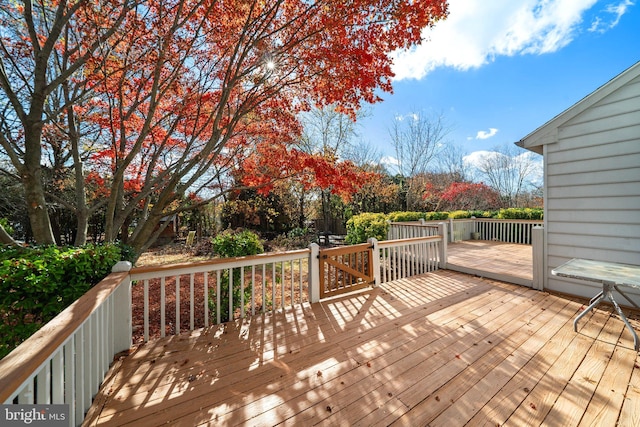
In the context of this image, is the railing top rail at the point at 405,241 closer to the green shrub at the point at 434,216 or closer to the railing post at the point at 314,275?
the railing post at the point at 314,275

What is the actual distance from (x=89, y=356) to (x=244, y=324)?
4.97 ft

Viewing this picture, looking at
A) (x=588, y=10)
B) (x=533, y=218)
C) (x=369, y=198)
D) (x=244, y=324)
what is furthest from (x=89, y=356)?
(x=369, y=198)

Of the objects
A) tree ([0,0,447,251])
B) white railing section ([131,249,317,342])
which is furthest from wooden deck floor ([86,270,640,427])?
tree ([0,0,447,251])

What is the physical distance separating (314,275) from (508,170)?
19.9 meters

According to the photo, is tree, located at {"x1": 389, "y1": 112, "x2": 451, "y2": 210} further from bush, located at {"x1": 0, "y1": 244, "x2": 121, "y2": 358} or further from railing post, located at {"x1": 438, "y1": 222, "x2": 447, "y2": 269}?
bush, located at {"x1": 0, "y1": 244, "x2": 121, "y2": 358}

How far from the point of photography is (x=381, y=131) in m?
12.8

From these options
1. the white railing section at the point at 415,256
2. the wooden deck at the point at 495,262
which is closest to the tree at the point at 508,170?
the wooden deck at the point at 495,262

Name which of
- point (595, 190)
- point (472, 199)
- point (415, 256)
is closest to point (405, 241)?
point (415, 256)

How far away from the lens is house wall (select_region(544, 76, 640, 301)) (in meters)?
3.25

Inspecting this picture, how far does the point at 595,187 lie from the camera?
352cm

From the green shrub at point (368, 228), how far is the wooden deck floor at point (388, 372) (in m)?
3.81

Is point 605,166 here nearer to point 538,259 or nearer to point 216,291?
point 538,259

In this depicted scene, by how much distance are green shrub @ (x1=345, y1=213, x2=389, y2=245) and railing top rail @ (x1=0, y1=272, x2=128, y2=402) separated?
6.13 meters

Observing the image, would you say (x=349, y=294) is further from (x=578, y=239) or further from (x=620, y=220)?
(x=620, y=220)
